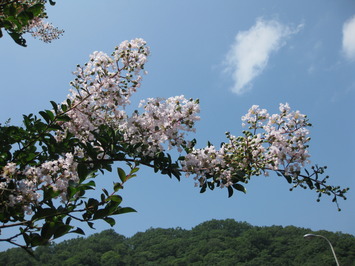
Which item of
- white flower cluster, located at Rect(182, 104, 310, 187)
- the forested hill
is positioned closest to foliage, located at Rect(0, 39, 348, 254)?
white flower cluster, located at Rect(182, 104, 310, 187)

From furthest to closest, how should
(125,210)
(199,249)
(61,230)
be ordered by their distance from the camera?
(199,249), (125,210), (61,230)

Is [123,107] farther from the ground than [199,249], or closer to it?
closer to it

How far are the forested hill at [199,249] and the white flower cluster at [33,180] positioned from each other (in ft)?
168

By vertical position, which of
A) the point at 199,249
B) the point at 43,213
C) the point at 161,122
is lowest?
the point at 43,213

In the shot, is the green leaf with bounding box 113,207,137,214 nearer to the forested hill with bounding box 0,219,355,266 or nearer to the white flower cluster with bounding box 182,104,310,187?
the white flower cluster with bounding box 182,104,310,187

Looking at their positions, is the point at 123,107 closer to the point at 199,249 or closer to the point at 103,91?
the point at 103,91

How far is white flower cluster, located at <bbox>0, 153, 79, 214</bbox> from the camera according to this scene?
2.19 meters

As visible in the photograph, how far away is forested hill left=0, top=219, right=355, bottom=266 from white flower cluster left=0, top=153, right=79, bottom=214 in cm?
5131

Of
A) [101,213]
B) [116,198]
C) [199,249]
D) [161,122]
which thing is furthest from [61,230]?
A: [199,249]

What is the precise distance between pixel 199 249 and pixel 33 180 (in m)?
61.5

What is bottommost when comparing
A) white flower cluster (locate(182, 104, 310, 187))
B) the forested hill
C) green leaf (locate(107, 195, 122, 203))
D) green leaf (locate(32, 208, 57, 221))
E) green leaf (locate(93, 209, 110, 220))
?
green leaf (locate(32, 208, 57, 221))

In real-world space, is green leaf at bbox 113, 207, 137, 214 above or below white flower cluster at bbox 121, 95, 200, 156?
below

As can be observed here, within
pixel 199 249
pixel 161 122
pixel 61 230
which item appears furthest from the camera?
pixel 199 249

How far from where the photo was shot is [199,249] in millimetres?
60531
